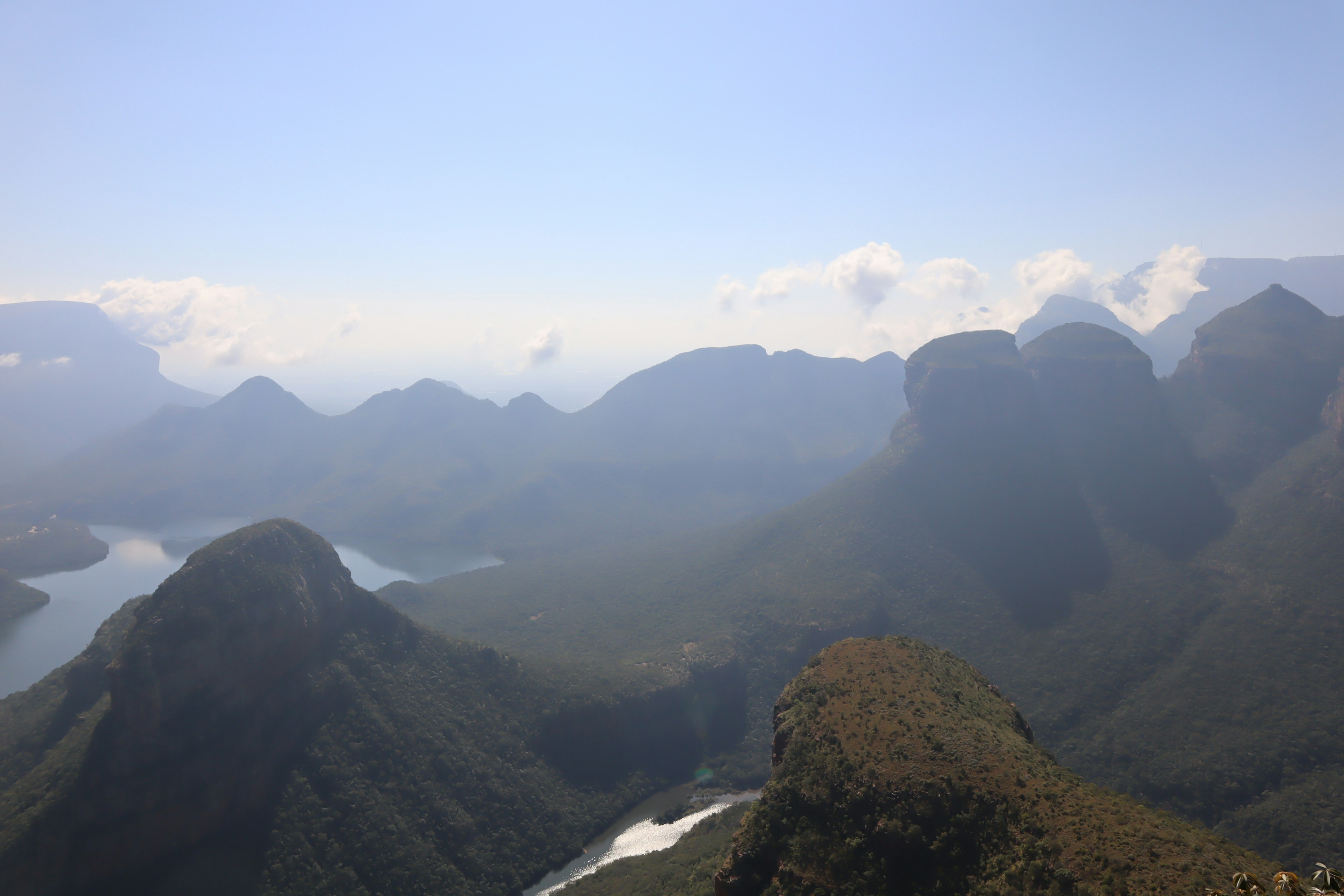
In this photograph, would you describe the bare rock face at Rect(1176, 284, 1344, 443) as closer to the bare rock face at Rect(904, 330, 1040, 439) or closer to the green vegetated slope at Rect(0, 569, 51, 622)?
the bare rock face at Rect(904, 330, 1040, 439)

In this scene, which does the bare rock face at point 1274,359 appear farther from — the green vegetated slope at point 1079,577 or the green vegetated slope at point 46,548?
the green vegetated slope at point 46,548

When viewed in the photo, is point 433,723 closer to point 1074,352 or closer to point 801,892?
point 801,892

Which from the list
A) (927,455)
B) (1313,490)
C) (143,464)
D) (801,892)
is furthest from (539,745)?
(143,464)

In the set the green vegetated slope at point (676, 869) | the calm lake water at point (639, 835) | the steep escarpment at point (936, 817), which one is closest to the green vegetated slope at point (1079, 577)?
the calm lake water at point (639, 835)

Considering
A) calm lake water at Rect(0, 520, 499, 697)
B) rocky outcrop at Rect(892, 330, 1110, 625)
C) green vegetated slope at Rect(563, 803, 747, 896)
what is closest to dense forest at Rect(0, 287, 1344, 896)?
green vegetated slope at Rect(563, 803, 747, 896)

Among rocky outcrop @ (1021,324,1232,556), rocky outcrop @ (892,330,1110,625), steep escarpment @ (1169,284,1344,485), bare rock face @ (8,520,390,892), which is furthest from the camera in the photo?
steep escarpment @ (1169,284,1344,485)
